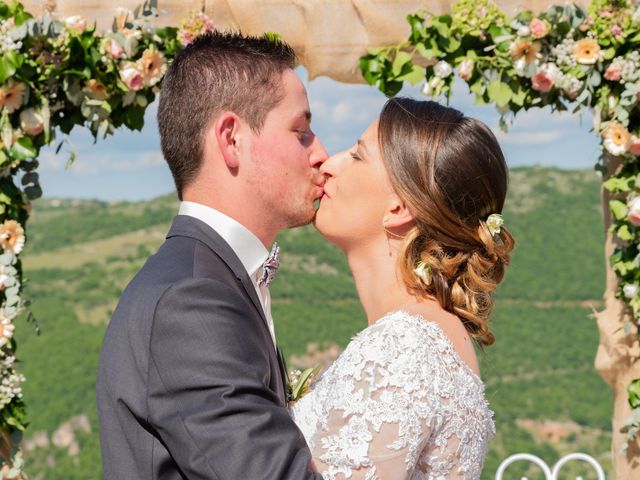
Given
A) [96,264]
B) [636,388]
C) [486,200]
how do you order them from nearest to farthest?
[486,200], [636,388], [96,264]

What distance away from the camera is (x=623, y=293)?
409 cm

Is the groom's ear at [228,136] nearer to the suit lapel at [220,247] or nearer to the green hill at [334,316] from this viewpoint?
the suit lapel at [220,247]

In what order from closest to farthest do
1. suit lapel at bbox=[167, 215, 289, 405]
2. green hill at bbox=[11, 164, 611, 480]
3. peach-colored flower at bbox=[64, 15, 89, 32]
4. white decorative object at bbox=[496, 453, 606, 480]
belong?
suit lapel at bbox=[167, 215, 289, 405]
white decorative object at bbox=[496, 453, 606, 480]
peach-colored flower at bbox=[64, 15, 89, 32]
green hill at bbox=[11, 164, 611, 480]

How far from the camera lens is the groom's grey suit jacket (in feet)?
4.83

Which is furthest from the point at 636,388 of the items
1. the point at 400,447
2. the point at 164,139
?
the point at 164,139

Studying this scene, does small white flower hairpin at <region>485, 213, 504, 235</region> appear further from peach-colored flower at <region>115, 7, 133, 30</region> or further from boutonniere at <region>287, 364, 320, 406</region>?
peach-colored flower at <region>115, 7, 133, 30</region>

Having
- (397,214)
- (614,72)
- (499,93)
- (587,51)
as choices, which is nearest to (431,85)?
(499,93)

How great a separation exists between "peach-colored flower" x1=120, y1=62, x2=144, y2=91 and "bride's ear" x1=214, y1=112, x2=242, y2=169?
2.13m

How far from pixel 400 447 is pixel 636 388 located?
8.49 feet

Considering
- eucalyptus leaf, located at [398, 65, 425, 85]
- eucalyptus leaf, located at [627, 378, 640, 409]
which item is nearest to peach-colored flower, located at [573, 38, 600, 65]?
eucalyptus leaf, located at [398, 65, 425, 85]

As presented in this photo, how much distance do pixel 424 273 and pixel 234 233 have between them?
0.61 meters

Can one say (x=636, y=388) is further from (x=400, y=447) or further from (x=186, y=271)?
(x=186, y=271)

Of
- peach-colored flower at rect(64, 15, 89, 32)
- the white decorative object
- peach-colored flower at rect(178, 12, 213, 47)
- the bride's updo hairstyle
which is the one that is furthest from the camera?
peach-colored flower at rect(178, 12, 213, 47)

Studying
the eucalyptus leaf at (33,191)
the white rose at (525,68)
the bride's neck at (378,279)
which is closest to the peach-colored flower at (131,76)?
the eucalyptus leaf at (33,191)
